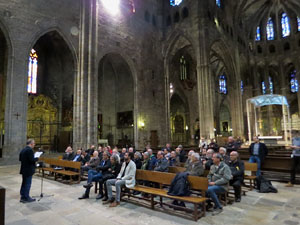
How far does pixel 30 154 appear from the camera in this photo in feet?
17.2

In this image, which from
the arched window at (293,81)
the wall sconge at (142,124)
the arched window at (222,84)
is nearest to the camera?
the wall sconge at (142,124)

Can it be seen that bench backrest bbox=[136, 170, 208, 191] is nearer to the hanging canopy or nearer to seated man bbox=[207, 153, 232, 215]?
seated man bbox=[207, 153, 232, 215]

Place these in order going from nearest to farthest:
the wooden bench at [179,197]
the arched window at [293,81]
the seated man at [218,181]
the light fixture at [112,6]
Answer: the wooden bench at [179,197] → the seated man at [218,181] → the light fixture at [112,6] → the arched window at [293,81]

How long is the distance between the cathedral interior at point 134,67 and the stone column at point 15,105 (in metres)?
0.06

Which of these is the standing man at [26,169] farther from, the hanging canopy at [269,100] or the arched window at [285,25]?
the arched window at [285,25]

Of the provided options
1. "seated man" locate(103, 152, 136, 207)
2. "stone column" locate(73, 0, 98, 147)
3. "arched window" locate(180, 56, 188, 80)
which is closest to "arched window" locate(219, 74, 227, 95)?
"arched window" locate(180, 56, 188, 80)

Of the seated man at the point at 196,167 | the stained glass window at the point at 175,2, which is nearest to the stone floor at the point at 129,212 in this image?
the seated man at the point at 196,167

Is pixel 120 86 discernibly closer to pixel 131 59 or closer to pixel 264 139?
pixel 131 59

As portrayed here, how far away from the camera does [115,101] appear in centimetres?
2234

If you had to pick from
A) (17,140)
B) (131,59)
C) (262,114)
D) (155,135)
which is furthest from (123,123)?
(262,114)

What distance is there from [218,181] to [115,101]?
18757mm

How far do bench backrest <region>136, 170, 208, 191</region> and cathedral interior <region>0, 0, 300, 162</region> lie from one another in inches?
231

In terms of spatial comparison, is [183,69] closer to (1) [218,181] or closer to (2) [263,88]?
A: (2) [263,88]

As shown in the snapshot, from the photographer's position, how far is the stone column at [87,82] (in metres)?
14.5
